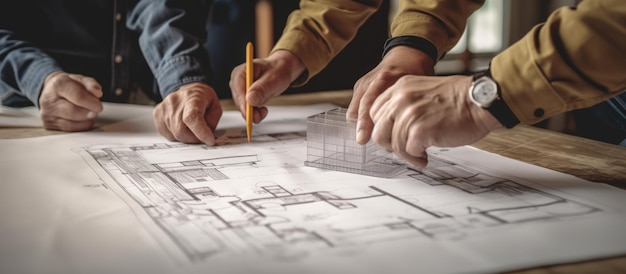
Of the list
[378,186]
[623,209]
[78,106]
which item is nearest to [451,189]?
[378,186]

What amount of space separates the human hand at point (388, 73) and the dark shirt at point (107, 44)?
1.34ft

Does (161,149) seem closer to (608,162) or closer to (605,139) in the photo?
(608,162)

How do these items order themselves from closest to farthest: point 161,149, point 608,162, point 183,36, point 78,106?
point 608,162 < point 161,149 < point 78,106 < point 183,36

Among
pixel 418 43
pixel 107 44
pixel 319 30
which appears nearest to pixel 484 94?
pixel 418 43

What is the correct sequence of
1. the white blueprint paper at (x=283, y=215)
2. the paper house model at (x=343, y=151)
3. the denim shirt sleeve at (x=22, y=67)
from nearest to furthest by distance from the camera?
1. the white blueprint paper at (x=283, y=215)
2. the paper house model at (x=343, y=151)
3. the denim shirt sleeve at (x=22, y=67)

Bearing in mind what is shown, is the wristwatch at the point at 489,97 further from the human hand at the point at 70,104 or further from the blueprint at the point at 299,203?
the human hand at the point at 70,104

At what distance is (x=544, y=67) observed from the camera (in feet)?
2.49

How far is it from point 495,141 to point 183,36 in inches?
29.2

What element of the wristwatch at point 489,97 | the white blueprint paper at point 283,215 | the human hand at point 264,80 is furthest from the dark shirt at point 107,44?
the wristwatch at point 489,97

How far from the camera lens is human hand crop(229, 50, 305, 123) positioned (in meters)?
1.22

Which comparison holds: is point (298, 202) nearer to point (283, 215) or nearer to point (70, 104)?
point (283, 215)

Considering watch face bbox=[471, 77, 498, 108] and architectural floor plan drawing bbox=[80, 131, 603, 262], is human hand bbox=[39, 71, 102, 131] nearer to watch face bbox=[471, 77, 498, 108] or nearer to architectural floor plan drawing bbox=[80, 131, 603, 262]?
architectural floor plan drawing bbox=[80, 131, 603, 262]

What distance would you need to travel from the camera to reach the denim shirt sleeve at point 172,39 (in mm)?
1373

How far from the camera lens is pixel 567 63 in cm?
75
